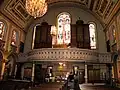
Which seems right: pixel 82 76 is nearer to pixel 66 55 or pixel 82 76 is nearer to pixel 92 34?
pixel 66 55

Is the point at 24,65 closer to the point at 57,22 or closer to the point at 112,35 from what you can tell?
the point at 57,22

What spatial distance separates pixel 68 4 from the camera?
17062mm

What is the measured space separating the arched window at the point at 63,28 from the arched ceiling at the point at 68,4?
1664mm

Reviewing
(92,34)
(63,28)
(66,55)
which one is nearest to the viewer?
(66,55)

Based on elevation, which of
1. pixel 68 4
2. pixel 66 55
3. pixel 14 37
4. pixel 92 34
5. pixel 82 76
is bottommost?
pixel 82 76

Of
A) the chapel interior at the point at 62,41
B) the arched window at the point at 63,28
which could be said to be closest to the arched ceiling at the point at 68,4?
the chapel interior at the point at 62,41

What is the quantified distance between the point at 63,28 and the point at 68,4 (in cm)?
318

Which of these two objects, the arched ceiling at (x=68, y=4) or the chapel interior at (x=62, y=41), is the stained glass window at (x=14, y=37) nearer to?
the chapel interior at (x=62, y=41)

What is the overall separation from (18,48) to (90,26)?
9.22m

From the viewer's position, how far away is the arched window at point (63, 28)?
54.0ft

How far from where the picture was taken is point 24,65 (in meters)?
15.3

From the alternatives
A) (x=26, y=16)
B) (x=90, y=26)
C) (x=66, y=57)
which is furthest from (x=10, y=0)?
(x=90, y=26)

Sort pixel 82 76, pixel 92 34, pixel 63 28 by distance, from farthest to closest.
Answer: pixel 63 28 < pixel 92 34 < pixel 82 76

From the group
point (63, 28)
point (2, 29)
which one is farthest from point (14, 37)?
point (63, 28)
